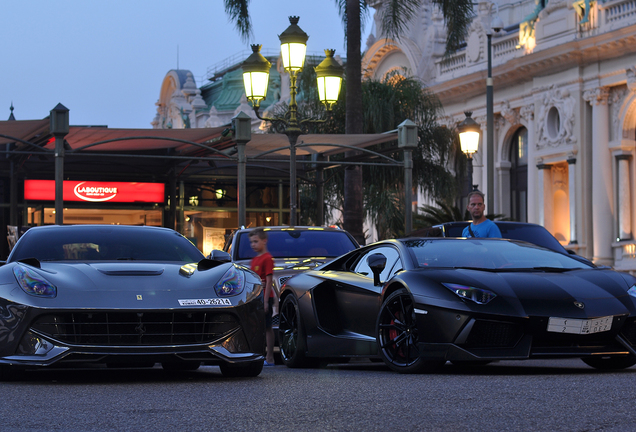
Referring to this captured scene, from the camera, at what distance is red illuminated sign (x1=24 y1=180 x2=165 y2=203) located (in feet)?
81.6

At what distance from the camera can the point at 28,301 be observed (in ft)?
22.5

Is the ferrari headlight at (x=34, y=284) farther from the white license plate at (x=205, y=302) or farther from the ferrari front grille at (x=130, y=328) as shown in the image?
the white license plate at (x=205, y=302)

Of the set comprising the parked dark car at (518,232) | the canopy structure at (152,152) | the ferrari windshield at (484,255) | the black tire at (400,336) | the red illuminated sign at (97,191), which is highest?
the canopy structure at (152,152)

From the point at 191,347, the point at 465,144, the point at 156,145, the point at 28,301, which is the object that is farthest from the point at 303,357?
the point at 465,144

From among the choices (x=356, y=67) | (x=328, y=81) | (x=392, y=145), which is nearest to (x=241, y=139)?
(x=328, y=81)

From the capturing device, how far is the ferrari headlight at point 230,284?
727cm

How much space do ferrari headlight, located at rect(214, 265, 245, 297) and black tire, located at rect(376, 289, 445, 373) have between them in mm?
1167

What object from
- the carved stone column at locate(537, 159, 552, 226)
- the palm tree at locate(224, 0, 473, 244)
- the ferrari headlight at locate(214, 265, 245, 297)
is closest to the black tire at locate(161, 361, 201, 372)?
the ferrari headlight at locate(214, 265, 245, 297)

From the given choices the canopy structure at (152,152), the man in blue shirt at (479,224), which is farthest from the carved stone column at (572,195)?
the man in blue shirt at (479,224)

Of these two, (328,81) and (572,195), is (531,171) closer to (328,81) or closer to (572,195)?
(572,195)

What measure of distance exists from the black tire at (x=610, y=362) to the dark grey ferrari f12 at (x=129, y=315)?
2.59 meters

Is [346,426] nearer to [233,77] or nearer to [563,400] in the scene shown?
[563,400]

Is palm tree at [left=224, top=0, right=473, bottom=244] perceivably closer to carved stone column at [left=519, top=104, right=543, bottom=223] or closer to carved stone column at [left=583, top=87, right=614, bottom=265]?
carved stone column at [left=583, top=87, right=614, bottom=265]

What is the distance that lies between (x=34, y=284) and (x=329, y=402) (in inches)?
98.3
